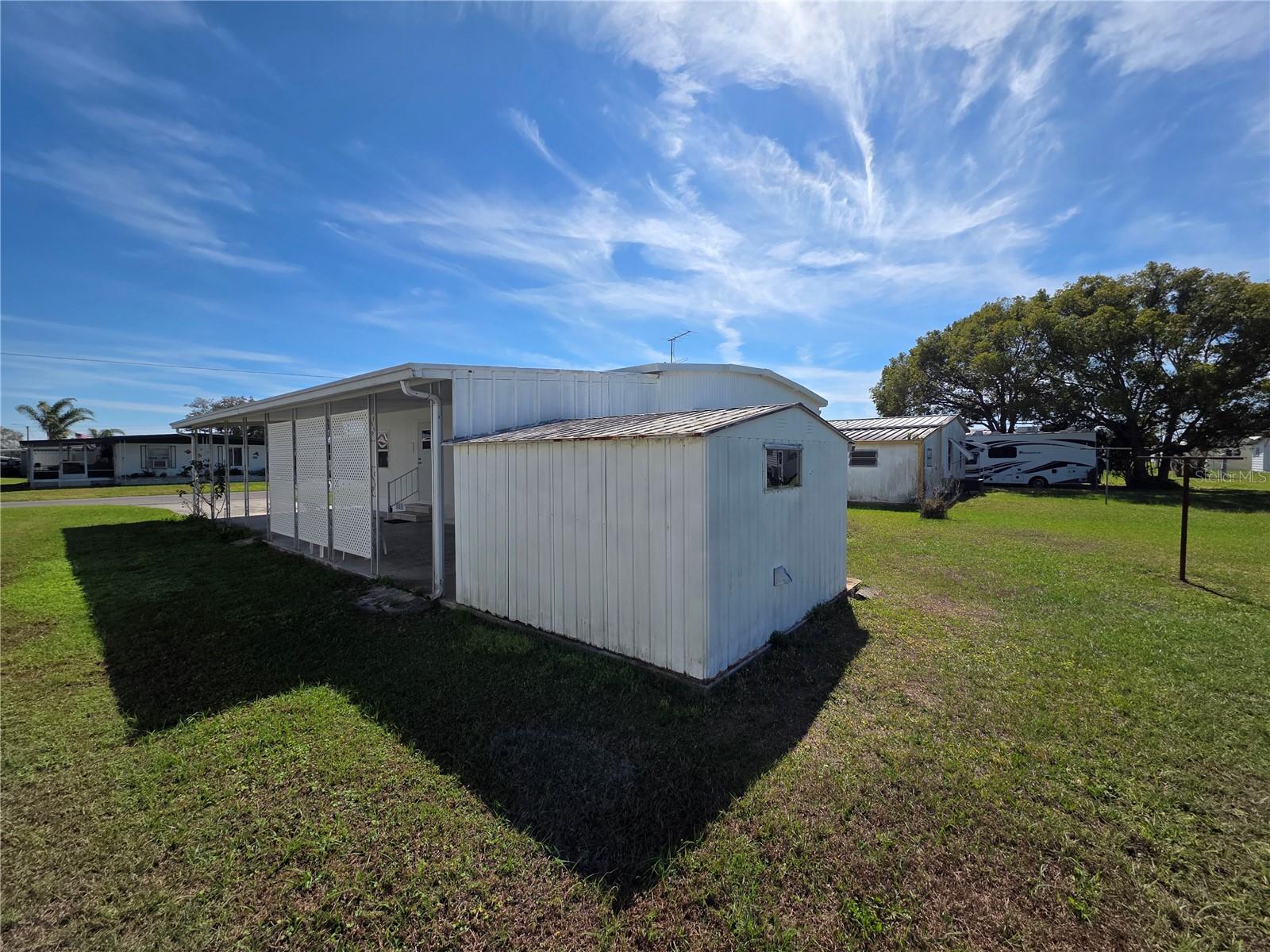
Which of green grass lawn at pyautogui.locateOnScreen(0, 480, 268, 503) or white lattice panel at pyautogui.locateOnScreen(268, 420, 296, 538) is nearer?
white lattice panel at pyautogui.locateOnScreen(268, 420, 296, 538)

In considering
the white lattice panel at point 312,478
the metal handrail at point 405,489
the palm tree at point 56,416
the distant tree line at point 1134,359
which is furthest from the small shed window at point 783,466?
the palm tree at point 56,416

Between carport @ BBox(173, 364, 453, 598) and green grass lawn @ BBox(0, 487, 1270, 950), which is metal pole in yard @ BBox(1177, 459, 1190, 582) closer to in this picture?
green grass lawn @ BBox(0, 487, 1270, 950)

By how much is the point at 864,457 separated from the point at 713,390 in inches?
360

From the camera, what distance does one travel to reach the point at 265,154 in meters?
10.0

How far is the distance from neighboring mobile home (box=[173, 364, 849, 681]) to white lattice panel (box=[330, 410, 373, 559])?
0.11 feet

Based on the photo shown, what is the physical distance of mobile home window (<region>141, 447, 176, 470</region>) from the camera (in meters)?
26.4

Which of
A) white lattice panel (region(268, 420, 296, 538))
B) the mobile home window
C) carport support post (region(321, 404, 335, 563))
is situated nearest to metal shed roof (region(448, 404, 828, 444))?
carport support post (region(321, 404, 335, 563))

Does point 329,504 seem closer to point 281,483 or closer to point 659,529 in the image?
point 281,483

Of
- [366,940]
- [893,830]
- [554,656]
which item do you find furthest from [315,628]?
[893,830]

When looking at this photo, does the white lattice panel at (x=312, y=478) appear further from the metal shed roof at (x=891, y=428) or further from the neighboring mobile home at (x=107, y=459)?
the neighboring mobile home at (x=107, y=459)

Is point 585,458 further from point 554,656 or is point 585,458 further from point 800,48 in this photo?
point 800,48

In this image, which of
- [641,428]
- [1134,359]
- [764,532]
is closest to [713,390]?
[641,428]

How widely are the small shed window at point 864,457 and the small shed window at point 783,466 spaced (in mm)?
13018

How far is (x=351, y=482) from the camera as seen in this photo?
7.12m
